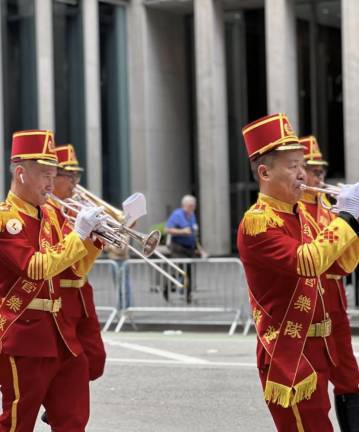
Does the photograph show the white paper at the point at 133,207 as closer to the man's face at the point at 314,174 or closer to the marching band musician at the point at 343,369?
the marching band musician at the point at 343,369

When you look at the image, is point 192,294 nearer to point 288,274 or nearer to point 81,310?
point 81,310

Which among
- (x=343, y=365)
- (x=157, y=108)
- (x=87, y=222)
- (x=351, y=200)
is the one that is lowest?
(x=343, y=365)

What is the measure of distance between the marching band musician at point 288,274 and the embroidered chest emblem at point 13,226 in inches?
49.1

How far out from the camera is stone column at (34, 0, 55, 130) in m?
23.7

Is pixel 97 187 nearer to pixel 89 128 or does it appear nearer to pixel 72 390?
pixel 89 128

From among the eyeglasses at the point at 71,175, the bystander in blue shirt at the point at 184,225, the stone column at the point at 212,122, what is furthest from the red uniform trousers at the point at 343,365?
the stone column at the point at 212,122

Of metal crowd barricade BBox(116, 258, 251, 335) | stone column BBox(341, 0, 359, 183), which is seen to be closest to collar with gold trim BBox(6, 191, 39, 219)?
metal crowd barricade BBox(116, 258, 251, 335)

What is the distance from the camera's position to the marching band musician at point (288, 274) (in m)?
4.63

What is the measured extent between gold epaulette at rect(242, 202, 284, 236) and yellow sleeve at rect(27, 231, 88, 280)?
0.93 metres

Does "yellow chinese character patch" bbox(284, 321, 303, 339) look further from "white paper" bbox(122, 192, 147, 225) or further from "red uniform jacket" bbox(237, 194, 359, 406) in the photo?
"white paper" bbox(122, 192, 147, 225)

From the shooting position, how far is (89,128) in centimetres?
2544

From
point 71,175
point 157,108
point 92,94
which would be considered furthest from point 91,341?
point 157,108

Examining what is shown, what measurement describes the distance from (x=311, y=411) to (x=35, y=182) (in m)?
1.96

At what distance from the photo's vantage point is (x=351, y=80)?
2350 cm
